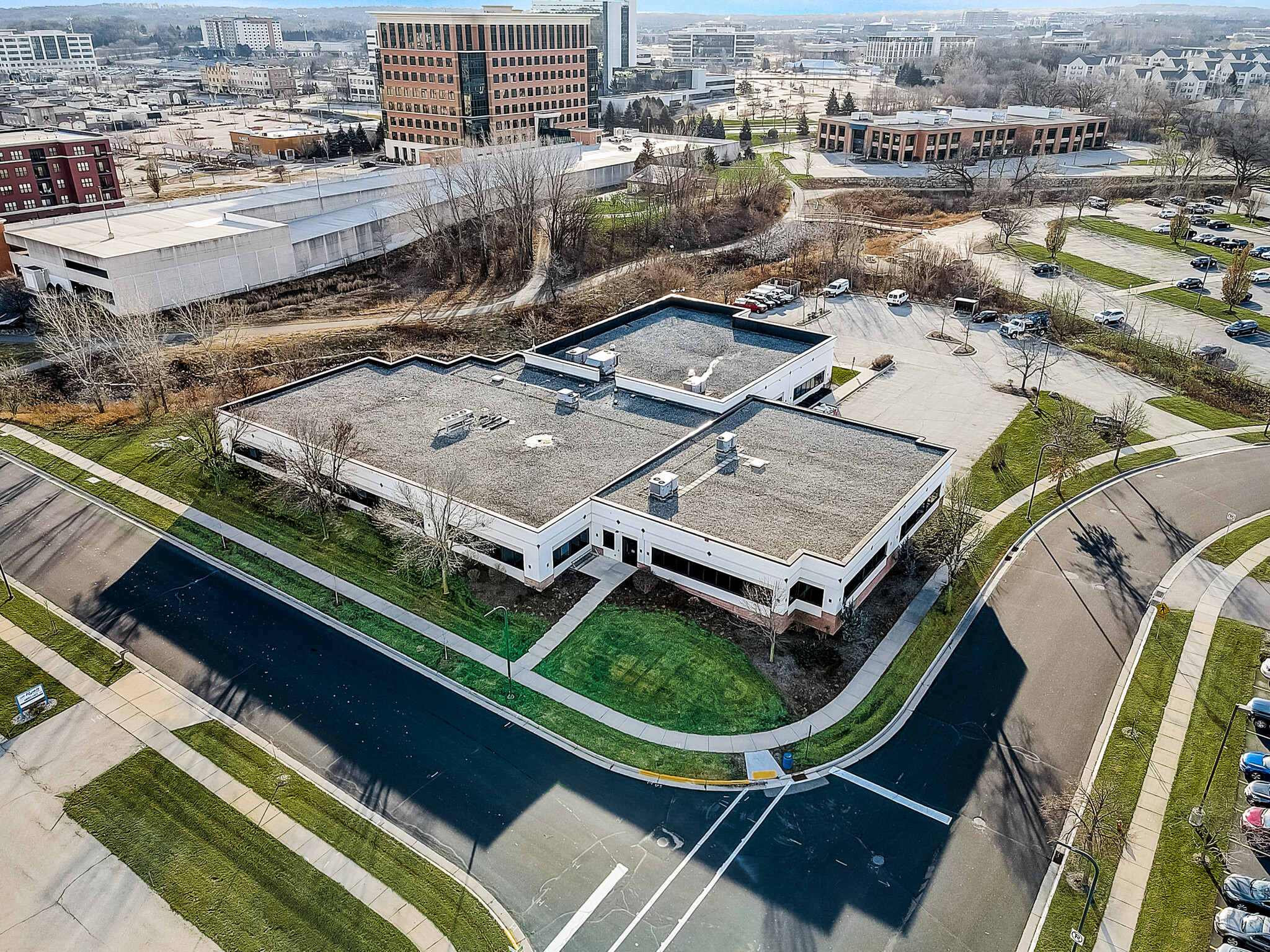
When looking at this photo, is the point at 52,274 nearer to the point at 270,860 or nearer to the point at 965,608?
the point at 270,860

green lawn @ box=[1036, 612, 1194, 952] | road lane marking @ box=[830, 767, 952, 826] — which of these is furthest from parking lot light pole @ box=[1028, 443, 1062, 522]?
road lane marking @ box=[830, 767, 952, 826]

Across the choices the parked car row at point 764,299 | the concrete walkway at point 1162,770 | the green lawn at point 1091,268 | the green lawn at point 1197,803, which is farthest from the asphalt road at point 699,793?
the green lawn at point 1091,268

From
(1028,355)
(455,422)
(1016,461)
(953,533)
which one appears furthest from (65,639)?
(1028,355)

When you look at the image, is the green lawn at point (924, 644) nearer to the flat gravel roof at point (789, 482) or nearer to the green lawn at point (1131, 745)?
the flat gravel roof at point (789, 482)

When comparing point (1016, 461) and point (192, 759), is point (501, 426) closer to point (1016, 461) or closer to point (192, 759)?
point (192, 759)

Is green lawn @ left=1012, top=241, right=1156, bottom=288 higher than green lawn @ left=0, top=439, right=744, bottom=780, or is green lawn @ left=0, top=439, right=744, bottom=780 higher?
green lawn @ left=1012, top=241, right=1156, bottom=288

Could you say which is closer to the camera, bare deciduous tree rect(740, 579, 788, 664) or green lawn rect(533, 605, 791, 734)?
green lawn rect(533, 605, 791, 734)

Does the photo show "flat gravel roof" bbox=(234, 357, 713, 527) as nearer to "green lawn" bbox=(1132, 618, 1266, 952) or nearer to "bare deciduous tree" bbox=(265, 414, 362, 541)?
"bare deciduous tree" bbox=(265, 414, 362, 541)
